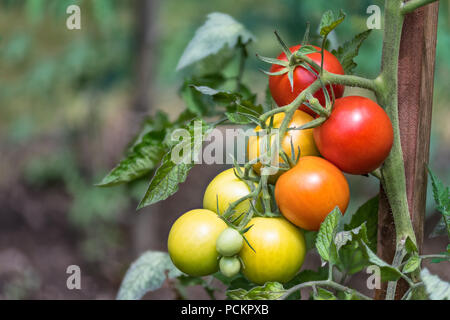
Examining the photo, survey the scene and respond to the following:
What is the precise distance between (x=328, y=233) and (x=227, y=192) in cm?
10

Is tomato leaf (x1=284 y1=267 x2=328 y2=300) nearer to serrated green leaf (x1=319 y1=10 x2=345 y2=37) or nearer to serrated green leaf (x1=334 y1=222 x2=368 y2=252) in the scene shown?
serrated green leaf (x1=334 y1=222 x2=368 y2=252)

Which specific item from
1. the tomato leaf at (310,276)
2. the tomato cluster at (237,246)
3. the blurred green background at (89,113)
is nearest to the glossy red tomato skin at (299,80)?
the tomato cluster at (237,246)

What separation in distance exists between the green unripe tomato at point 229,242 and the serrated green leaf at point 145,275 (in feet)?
0.60

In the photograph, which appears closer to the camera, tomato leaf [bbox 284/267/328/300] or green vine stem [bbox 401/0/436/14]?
green vine stem [bbox 401/0/436/14]

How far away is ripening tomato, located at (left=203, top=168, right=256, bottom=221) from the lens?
42 cm

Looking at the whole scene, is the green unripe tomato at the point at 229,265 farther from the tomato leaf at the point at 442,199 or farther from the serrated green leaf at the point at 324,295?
the tomato leaf at the point at 442,199

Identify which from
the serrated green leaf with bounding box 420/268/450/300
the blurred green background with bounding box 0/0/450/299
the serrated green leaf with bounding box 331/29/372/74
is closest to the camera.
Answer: the serrated green leaf with bounding box 420/268/450/300

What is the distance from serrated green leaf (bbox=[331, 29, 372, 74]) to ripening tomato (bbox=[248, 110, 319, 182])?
9cm

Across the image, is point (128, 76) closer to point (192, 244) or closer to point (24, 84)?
point (24, 84)

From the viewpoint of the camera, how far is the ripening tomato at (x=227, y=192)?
418mm

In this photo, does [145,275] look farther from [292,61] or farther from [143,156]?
[292,61]

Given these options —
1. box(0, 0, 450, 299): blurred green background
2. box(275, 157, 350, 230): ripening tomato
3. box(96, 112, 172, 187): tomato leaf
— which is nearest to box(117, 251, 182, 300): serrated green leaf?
box(96, 112, 172, 187): tomato leaf

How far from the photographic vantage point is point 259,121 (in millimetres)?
413

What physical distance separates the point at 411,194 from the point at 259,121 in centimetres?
18
